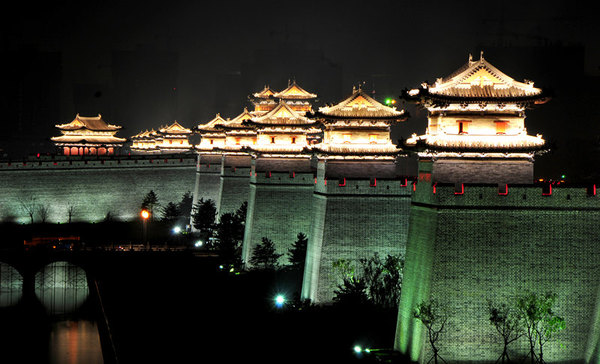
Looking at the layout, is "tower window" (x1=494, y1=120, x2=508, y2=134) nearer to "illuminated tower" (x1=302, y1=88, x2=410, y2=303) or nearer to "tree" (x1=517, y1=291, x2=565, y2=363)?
"tree" (x1=517, y1=291, x2=565, y2=363)

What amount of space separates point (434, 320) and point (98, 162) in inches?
1298

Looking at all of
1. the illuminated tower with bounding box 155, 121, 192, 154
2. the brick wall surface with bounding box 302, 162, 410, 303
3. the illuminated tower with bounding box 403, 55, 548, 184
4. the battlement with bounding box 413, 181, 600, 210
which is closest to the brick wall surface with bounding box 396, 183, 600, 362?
the battlement with bounding box 413, 181, 600, 210

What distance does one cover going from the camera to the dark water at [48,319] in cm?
3010

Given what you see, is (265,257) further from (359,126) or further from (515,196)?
(515,196)

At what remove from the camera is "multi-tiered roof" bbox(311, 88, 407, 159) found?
2805 cm

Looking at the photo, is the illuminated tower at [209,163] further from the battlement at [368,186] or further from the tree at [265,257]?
the battlement at [368,186]

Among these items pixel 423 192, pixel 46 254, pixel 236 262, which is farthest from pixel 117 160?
pixel 423 192

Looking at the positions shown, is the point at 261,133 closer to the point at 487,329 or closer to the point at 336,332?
the point at 336,332

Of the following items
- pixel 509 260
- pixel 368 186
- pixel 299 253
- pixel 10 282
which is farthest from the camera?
pixel 10 282

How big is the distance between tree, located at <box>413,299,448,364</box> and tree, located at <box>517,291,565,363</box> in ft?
5.60

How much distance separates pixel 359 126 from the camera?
28250 millimetres

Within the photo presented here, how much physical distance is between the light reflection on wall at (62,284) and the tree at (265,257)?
9715 mm

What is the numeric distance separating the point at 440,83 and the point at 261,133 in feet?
53.9

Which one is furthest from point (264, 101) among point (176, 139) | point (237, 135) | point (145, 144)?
point (145, 144)
